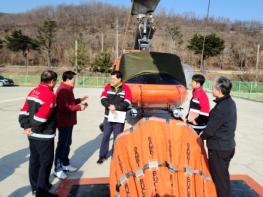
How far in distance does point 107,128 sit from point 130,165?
2473 mm

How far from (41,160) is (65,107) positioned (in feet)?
3.50

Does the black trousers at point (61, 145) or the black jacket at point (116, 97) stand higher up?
the black jacket at point (116, 97)

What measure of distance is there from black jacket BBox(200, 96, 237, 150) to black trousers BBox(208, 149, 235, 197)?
75 mm

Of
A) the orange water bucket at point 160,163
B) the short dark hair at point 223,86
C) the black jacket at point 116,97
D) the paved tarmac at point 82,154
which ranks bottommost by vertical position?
the paved tarmac at point 82,154

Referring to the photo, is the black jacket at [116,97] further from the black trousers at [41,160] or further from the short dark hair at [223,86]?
the short dark hair at [223,86]

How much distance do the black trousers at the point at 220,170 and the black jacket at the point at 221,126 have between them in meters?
0.07

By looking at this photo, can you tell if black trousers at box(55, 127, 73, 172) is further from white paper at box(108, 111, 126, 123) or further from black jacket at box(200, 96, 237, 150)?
black jacket at box(200, 96, 237, 150)

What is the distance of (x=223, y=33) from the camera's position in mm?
93000

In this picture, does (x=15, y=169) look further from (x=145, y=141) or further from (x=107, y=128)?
(x=145, y=141)

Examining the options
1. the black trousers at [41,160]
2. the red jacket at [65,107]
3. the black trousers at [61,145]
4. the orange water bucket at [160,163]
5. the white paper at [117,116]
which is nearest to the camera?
the orange water bucket at [160,163]

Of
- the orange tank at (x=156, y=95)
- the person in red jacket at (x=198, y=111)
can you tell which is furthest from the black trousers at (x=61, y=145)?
the orange tank at (x=156, y=95)

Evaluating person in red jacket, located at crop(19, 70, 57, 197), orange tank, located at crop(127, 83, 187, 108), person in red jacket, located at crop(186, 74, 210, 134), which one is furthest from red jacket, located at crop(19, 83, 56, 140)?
orange tank, located at crop(127, 83, 187, 108)

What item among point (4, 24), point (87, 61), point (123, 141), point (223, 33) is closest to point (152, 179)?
point (123, 141)

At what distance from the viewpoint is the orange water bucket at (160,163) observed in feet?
10.6
